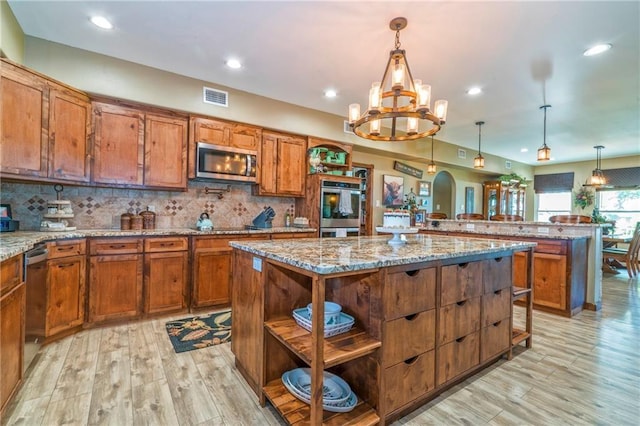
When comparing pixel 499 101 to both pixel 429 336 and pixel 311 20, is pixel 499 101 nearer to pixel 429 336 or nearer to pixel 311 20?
pixel 311 20

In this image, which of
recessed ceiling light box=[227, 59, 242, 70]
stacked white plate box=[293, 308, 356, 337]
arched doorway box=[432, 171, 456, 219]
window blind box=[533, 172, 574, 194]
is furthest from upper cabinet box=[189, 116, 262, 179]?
window blind box=[533, 172, 574, 194]

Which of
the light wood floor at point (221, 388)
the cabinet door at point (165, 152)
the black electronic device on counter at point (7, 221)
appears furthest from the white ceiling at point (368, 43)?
the light wood floor at point (221, 388)

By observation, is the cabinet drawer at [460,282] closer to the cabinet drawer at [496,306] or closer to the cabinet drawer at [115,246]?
the cabinet drawer at [496,306]

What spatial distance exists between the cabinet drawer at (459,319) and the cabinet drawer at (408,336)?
0.11 m

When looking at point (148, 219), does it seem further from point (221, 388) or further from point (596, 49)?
point (596, 49)

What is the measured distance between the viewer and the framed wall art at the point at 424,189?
7.02 meters

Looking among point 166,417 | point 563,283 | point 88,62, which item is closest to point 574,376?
point 563,283

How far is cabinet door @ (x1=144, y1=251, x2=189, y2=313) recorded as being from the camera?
3.16 metres

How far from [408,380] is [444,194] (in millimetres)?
7399

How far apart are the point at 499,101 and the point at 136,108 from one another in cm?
474

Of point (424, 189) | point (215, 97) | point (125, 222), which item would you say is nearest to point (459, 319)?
point (125, 222)

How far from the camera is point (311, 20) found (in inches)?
98.9

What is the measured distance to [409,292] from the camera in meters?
1.69

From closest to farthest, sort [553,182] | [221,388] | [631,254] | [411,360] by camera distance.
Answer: [411,360] → [221,388] → [631,254] → [553,182]
